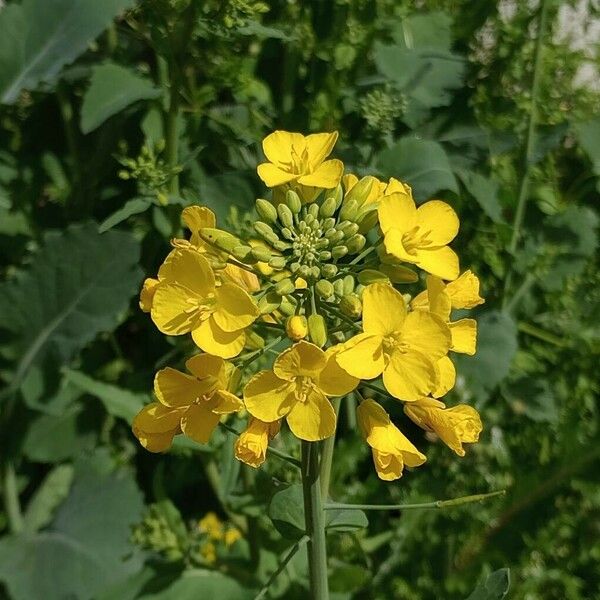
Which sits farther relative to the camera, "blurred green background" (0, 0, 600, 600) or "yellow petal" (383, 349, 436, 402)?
"blurred green background" (0, 0, 600, 600)

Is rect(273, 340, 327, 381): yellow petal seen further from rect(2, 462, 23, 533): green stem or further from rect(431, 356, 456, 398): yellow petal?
rect(2, 462, 23, 533): green stem

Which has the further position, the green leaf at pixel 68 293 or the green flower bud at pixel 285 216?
the green leaf at pixel 68 293

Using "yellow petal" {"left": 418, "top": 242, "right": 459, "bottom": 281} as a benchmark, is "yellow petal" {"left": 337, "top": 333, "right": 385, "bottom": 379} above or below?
above

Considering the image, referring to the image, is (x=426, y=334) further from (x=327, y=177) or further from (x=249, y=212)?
(x=249, y=212)

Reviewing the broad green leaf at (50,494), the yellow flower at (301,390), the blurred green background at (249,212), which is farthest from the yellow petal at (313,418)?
the broad green leaf at (50,494)

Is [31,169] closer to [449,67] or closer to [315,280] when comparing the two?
[449,67]

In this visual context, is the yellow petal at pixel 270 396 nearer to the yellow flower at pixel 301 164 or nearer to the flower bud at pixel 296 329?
the flower bud at pixel 296 329

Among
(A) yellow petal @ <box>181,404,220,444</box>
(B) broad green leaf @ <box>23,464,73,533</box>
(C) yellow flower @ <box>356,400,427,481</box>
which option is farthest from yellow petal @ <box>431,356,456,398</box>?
(B) broad green leaf @ <box>23,464,73,533</box>
